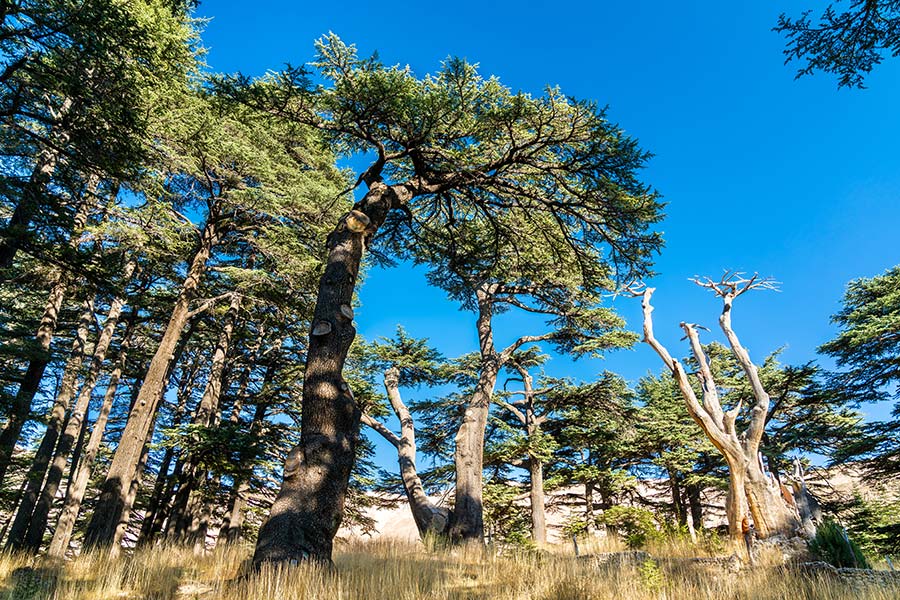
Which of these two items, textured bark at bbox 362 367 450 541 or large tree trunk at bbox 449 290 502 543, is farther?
textured bark at bbox 362 367 450 541

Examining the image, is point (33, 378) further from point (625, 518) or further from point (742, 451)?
point (625, 518)

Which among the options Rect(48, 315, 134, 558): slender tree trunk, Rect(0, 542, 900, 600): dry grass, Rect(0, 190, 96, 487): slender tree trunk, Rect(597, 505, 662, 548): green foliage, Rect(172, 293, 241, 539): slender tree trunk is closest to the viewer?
Rect(0, 542, 900, 600): dry grass

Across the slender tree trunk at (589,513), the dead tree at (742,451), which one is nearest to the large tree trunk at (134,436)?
the dead tree at (742,451)

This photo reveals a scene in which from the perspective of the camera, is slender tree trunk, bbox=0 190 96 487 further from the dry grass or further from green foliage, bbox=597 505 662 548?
green foliage, bbox=597 505 662 548

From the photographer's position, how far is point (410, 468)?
1228cm

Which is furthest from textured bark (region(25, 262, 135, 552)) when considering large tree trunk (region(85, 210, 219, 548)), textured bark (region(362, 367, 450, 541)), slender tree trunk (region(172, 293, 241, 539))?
textured bark (region(362, 367, 450, 541))

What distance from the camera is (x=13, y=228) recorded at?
659 centimetres

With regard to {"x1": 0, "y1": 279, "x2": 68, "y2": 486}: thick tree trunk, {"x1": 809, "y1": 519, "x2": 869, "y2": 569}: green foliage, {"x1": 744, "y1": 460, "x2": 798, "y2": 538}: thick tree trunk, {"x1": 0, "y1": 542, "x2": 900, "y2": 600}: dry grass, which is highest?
{"x1": 0, "y1": 279, "x2": 68, "y2": 486}: thick tree trunk

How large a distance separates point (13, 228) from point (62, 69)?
2643mm

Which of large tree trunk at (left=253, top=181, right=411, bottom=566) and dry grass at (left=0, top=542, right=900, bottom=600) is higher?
large tree trunk at (left=253, top=181, right=411, bottom=566)

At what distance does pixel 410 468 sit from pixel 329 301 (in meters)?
8.45

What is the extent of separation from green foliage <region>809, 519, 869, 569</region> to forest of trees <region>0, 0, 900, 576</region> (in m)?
0.92

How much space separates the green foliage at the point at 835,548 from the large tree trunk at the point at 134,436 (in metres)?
11.6

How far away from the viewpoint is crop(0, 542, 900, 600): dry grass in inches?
130
